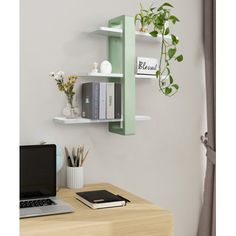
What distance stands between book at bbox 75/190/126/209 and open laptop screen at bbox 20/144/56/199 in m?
0.16

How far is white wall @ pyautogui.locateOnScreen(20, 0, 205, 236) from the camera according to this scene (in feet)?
6.95

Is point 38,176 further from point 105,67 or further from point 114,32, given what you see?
point 114,32

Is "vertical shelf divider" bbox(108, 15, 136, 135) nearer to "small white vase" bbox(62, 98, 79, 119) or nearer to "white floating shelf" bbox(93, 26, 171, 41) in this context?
"white floating shelf" bbox(93, 26, 171, 41)

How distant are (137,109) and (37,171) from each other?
0.84m

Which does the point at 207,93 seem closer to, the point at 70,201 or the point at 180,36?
the point at 180,36

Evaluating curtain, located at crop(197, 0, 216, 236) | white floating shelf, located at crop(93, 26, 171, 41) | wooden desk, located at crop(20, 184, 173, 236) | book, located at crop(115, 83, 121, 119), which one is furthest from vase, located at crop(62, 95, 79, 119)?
curtain, located at crop(197, 0, 216, 236)

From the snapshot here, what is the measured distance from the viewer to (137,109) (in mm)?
2457

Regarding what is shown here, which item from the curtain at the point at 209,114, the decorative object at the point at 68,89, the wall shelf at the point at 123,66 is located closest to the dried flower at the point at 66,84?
the decorative object at the point at 68,89

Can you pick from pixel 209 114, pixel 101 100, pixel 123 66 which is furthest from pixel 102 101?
pixel 209 114

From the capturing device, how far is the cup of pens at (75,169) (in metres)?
2.12

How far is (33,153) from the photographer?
1.88 m

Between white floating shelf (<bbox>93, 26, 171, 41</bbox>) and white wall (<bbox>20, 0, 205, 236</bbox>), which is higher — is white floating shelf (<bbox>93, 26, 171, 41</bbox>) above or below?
above
